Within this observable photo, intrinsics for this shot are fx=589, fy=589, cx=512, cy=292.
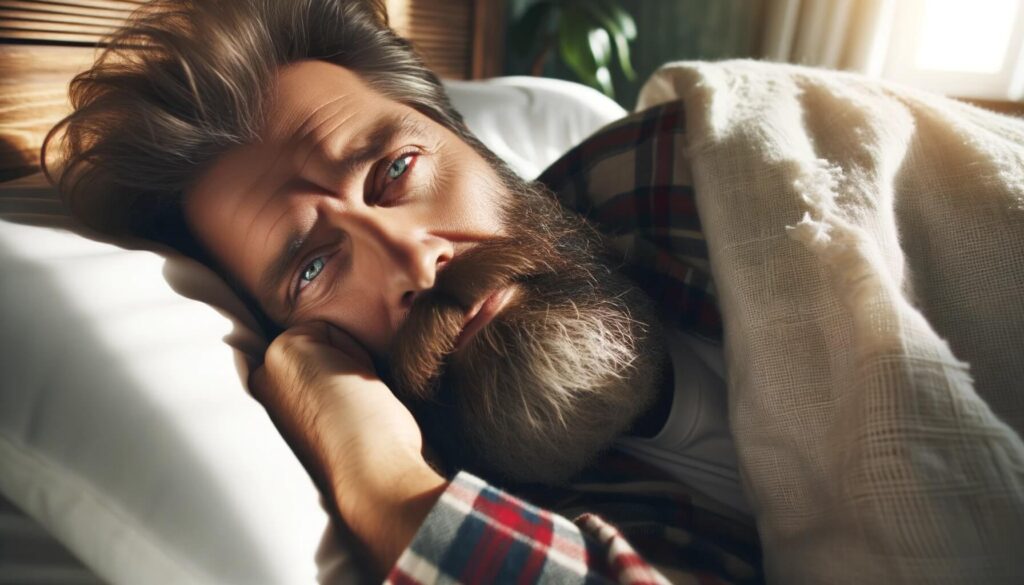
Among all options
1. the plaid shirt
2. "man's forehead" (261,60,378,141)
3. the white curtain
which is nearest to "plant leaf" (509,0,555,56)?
the white curtain

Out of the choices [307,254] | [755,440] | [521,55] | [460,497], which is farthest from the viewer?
[521,55]

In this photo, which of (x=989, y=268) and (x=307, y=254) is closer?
(x=989, y=268)

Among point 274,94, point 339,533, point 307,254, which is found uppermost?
point 274,94

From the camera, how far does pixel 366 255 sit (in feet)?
1.95

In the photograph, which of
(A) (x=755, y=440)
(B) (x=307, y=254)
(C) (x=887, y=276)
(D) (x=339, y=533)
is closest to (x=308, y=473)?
(D) (x=339, y=533)

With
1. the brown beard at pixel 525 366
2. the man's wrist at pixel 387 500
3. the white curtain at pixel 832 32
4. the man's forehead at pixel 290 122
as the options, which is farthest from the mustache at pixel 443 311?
the white curtain at pixel 832 32

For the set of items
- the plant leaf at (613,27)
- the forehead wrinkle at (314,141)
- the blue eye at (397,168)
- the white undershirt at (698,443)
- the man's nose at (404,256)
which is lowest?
the white undershirt at (698,443)

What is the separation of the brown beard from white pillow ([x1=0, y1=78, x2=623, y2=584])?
0.56ft

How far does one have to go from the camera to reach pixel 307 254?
2.03ft

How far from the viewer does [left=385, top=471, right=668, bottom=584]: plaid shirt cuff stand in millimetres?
362

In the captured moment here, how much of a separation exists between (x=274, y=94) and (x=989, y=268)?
29.1 inches

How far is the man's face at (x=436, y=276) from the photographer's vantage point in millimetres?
551

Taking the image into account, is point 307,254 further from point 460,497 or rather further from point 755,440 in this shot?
point 755,440

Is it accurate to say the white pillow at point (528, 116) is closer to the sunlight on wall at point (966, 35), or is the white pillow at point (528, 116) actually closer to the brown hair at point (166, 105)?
the brown hair at point (166, 105)
